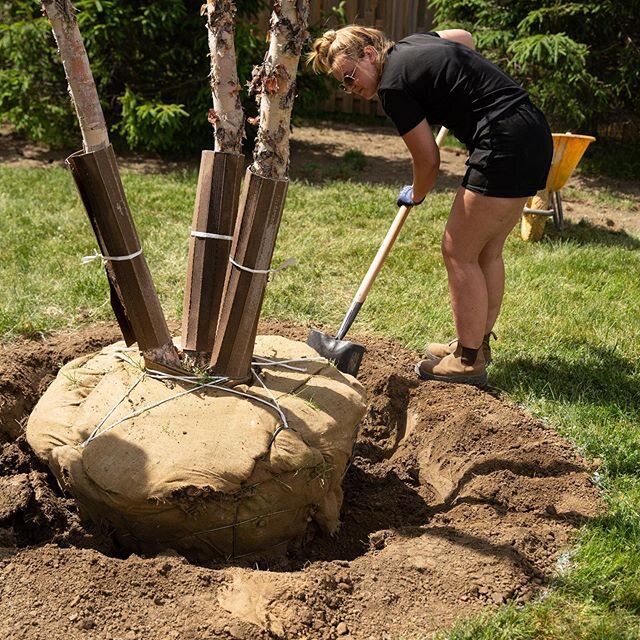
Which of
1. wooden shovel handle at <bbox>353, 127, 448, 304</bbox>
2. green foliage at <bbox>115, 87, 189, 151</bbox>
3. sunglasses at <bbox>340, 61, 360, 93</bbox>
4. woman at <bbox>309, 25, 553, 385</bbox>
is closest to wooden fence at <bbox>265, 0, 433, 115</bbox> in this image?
green foliage at <bbox>115, 87, 189, 151</bbox>

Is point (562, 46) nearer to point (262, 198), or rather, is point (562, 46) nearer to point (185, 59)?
point (185, 59)

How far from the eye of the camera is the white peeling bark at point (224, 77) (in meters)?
2.54

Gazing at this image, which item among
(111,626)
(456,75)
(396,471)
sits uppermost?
(456,75)

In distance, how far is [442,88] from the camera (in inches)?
129

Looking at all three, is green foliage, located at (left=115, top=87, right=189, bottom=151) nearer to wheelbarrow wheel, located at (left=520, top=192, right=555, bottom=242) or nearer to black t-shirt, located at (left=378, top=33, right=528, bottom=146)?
wheelbarrow wheel, located at (left=520, top=192, right=555, bottom=242)

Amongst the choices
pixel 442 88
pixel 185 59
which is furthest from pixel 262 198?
pixel 185 59

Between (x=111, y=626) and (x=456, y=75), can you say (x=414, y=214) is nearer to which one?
(x=456, y=75)

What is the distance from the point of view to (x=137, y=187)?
706 centimetres

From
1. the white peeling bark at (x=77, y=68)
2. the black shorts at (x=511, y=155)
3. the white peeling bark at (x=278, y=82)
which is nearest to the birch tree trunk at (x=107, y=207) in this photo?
the white peeling bark at (x=77, y=68)

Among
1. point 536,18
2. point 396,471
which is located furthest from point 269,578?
point 536,18

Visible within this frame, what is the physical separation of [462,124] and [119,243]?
1.68 metres

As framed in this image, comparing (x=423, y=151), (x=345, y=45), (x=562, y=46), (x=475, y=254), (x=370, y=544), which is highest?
(x=345, y=45)

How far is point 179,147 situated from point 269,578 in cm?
625

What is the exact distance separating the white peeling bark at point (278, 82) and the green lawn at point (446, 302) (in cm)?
164
